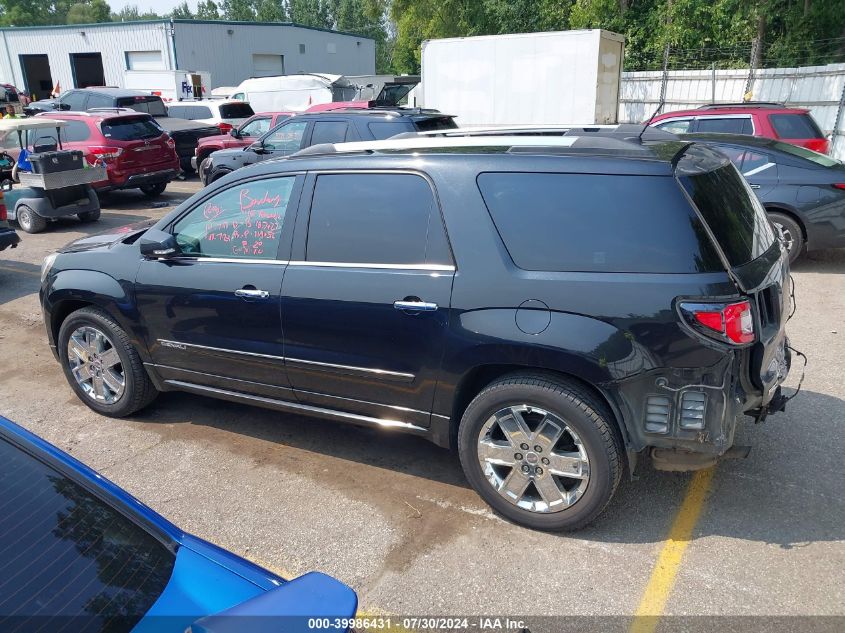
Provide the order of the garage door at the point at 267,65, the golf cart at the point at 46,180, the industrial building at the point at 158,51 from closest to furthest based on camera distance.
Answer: the golf cart at the point at 46,180
the industrial building at the point at 158,51
the garage door at the point at 267,65

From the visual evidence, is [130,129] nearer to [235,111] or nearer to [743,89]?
[235,111]

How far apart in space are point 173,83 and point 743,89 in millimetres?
24541

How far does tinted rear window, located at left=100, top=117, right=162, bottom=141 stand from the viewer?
13086mm

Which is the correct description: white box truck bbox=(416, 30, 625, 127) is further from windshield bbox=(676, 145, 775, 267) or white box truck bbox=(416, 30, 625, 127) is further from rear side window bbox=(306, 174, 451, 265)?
rear side window bbox=(306, 174, 451, 265)

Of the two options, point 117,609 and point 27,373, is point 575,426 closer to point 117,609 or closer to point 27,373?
point 117,609

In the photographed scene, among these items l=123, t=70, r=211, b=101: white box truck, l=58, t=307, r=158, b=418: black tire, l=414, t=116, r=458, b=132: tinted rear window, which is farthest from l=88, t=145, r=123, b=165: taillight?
l=123, t=70, r=211, b=101: white box truck

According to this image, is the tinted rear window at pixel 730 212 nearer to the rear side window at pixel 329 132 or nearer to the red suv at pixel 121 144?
the rear side window at pixel 329 132

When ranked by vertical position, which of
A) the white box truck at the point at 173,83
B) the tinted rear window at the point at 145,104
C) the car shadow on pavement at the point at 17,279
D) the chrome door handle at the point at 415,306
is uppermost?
the white box truck at the point at 173,83

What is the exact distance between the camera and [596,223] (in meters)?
3.31

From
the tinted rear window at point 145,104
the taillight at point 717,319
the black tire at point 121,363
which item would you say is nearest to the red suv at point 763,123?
the taillight at point 717,319

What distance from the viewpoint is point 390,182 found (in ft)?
12.5

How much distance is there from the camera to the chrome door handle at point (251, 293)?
→ 4027mm

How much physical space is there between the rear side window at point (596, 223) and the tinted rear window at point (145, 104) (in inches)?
661

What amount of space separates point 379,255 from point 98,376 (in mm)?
2473
